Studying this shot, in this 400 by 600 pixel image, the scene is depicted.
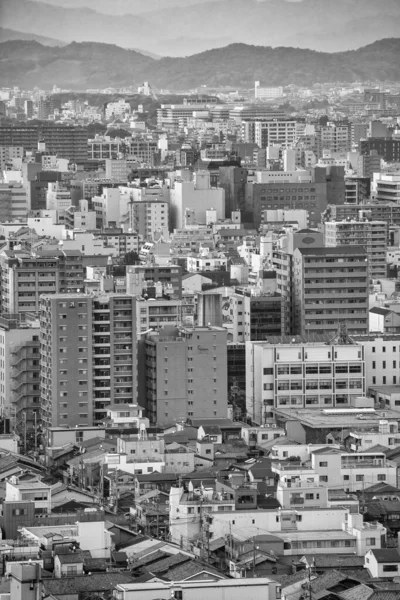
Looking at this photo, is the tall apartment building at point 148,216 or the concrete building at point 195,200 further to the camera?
the concrete building at point 195,200

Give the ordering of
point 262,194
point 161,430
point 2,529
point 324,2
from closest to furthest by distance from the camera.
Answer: point 2,529
point 161,430
point 262,194
point 324,2

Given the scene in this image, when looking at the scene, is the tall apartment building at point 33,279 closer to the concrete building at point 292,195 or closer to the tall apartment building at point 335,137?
the concrete building at point 292,195

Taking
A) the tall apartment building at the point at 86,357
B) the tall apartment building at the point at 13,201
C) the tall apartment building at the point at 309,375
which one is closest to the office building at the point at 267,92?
the tall apartment building at the point at 13,201

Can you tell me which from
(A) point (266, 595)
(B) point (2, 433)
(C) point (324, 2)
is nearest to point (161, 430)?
(B) point (2, 433)

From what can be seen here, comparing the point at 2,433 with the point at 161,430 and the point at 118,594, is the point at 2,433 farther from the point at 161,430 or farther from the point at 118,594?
the point at 118,594

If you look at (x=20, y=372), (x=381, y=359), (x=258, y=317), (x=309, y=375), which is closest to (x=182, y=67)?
(x=258, y=317)

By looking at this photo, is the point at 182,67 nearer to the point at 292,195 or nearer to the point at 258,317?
the point at 292,195

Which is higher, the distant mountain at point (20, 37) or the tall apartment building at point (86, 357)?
the distant mountain at point (20, 37)
